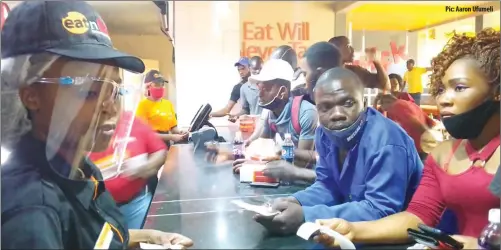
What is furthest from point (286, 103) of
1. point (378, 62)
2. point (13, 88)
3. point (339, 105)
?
point (13, 88)

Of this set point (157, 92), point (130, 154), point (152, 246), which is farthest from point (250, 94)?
point (152, 246)

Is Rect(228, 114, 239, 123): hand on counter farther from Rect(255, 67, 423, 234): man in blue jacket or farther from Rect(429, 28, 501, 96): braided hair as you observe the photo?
Rect(429, 28, 501, 96): braided hair

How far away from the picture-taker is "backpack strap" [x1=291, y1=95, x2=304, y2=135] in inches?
46.9

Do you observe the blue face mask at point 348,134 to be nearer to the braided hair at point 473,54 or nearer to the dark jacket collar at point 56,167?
the braided hair at point 473,54

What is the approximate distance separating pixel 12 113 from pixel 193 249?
1.66ft

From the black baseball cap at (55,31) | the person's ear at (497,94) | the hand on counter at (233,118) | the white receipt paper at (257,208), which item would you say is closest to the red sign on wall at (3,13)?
the black baseball cap at (55,31)

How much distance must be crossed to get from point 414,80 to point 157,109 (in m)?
0.68

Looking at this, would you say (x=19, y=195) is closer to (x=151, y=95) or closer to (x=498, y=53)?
(x=151, y=95)

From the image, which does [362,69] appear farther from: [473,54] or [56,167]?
[56,167]

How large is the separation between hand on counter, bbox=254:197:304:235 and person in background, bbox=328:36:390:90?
1.20ft

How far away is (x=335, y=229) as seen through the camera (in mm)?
1116

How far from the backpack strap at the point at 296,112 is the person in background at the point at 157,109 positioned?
0.32 meters

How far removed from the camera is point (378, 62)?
3.89 ft

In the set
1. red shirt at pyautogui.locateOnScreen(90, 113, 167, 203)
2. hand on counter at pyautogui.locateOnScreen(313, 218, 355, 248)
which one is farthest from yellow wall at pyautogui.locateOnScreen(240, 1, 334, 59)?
hand on counter at pyautogui.locateOnScreen(313, 218, 355, 248)
